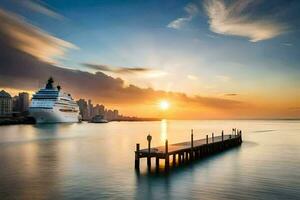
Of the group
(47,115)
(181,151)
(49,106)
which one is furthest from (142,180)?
(47,115)

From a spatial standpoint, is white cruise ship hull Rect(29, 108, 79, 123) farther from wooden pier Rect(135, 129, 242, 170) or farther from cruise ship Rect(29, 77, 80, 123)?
wooden pier Rect(135, 129, 242, 170)

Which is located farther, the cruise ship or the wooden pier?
the cruise ship

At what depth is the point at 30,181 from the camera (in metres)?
28.7

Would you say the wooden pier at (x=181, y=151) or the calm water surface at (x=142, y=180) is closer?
the calm water surface at (x=142, y=180)

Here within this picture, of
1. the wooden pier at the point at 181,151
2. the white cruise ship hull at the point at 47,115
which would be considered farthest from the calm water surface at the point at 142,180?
the white cruise ship hull at the point at 47,115

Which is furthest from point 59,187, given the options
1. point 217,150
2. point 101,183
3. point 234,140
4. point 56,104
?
point 56,104

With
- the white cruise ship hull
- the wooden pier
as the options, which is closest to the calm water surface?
the wooden pier

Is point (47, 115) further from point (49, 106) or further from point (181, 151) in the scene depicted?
point (181, 151)

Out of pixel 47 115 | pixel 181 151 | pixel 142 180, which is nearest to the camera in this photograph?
pixel 142 180

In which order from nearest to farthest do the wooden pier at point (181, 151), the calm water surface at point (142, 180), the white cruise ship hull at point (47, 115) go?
the calm water surface at point (142, 180) → the wooden pier at point (181, 151) → the white cruise ship hull at point (47, 115)

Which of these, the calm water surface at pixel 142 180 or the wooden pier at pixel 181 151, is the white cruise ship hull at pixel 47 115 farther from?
the calm water surface at pixel 142 180

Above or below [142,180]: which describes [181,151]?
above

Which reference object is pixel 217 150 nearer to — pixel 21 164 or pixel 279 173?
pixel 279 173

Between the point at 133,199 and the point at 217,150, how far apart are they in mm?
31332
